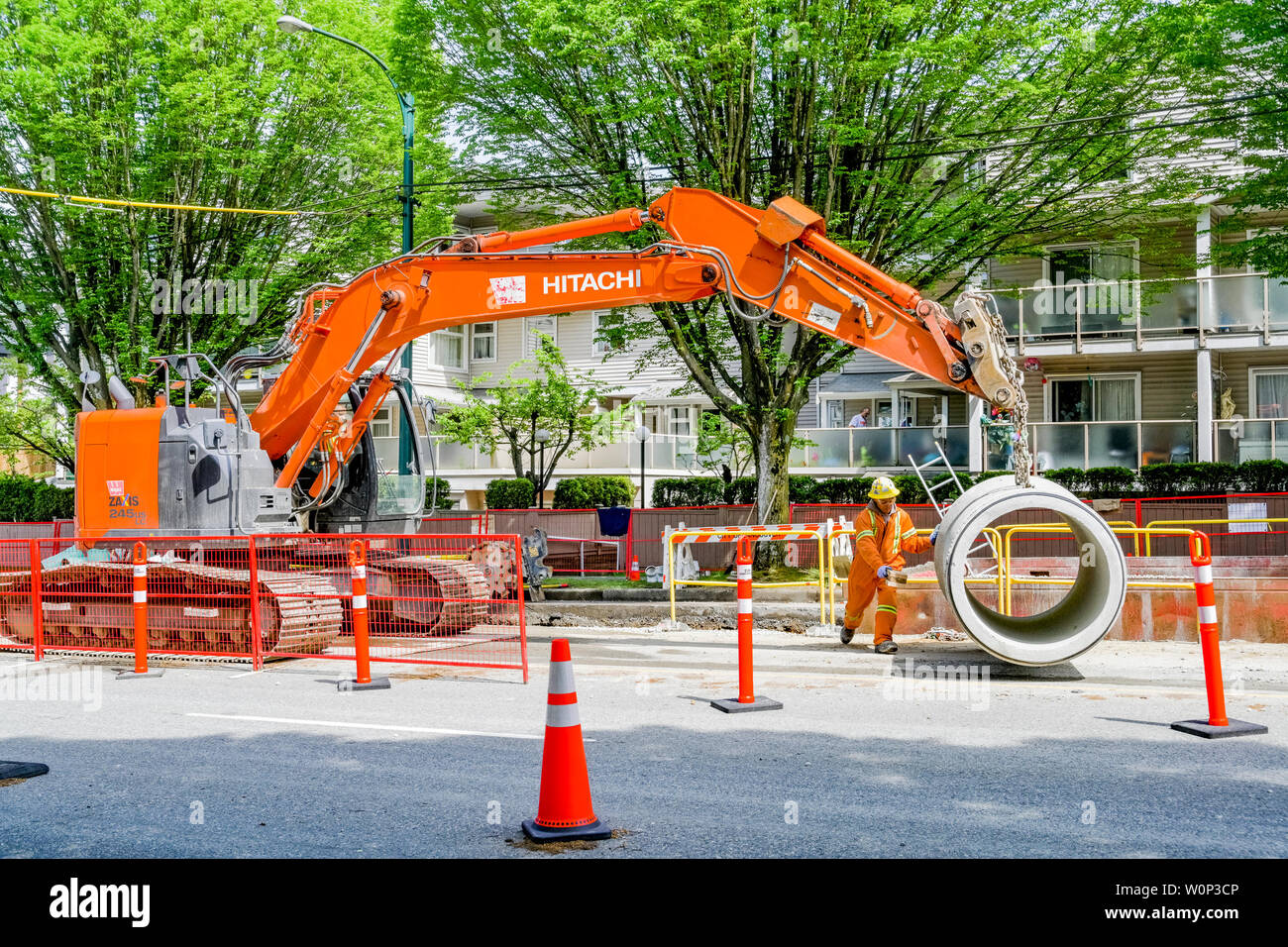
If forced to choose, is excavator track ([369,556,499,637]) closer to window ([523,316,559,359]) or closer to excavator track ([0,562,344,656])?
excavator track ([0,562,344,656])

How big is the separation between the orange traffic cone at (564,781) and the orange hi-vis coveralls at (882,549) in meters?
7.10

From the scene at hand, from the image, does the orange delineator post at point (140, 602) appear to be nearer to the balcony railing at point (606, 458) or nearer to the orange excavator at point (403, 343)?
the orange excavator at point (403, 343)

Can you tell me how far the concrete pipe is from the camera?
32.9 feet

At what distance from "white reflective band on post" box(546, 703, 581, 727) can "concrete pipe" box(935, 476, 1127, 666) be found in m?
5.55

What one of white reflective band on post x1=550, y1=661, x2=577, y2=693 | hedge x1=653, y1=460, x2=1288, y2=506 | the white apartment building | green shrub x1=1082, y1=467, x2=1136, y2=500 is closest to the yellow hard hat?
white reflective band on post x1=550, y1=661, x2=577, y2=693

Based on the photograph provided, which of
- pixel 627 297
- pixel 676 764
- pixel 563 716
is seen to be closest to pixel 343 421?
pixel 627 297

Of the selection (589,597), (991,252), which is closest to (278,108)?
(589,597)

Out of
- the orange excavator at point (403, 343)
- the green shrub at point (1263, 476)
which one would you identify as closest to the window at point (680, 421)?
the green shrub at point (1263, 476)

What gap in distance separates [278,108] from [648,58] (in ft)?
31.3

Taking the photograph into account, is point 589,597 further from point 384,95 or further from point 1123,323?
point 1123,323

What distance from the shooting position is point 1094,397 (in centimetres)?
2916

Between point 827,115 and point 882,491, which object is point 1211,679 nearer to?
point 882,491

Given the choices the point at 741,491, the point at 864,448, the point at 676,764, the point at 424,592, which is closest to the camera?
the point at 676,764

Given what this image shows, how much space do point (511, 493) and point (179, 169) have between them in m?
11.0
